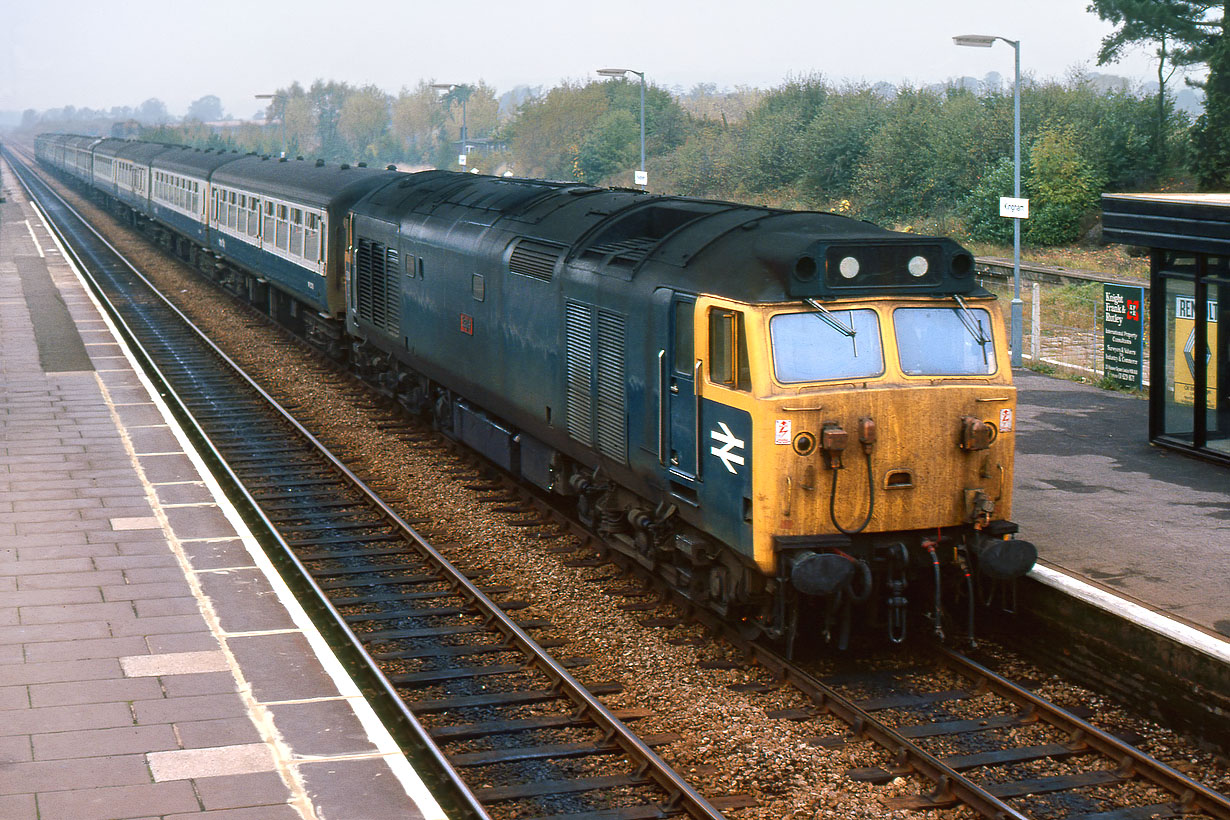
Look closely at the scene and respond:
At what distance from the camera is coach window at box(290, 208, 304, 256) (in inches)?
1001

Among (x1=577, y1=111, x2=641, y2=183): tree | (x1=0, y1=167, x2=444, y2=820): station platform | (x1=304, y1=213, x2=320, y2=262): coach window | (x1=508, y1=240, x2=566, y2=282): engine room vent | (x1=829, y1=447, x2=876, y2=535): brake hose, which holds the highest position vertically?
(x1=577, y1=111, x2=641, y2=183): tree

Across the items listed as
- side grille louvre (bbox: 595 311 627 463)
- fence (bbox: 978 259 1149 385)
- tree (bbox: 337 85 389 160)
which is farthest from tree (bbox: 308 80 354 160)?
side grille louvre (bbox: 595 311 627 463)

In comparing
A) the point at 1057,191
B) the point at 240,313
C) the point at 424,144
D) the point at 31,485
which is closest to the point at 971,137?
the point at 1057,191

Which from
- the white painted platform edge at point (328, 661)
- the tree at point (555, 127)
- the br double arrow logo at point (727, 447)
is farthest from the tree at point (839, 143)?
the br double arrow logo at point (727, 447)

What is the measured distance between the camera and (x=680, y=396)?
10852mm

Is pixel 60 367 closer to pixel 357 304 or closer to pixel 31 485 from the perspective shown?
pixel 357 304

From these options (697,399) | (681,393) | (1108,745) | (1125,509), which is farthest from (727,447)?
(1125,509)

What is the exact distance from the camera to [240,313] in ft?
107

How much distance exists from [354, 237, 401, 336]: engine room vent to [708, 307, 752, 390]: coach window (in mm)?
9179

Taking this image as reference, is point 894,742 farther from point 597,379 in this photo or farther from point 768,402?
point 597,379

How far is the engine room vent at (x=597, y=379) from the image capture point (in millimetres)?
11953

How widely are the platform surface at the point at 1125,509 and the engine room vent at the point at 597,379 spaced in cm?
385

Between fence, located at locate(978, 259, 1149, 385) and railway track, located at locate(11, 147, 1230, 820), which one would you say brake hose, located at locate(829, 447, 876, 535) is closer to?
railway track, located at locate(11, 147, 1230, 820)

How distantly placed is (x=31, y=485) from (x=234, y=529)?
3.44 meters
